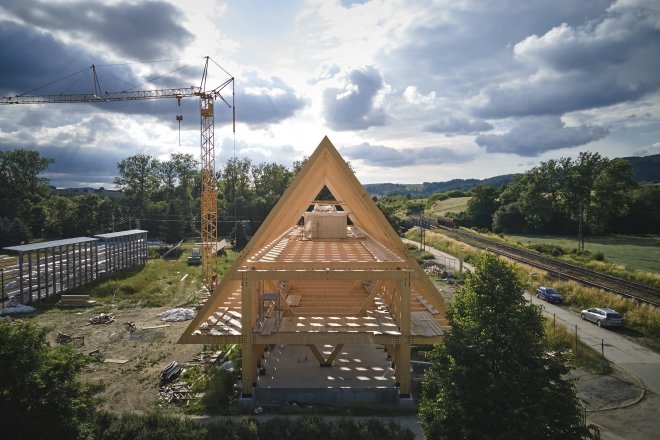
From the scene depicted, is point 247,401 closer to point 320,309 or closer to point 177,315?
point 320,309

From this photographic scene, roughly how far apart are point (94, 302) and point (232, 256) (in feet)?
81.8

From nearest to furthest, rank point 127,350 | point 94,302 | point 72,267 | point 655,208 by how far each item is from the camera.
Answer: point 127,350 → point 94,302 → point 72,267 → point 655,208

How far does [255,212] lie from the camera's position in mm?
75562

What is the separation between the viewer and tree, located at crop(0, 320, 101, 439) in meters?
8.80

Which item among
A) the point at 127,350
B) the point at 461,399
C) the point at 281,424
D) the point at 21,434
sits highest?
the point at 461,399

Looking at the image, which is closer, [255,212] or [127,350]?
[127,350]

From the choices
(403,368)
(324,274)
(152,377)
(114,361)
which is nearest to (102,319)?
(114,361)

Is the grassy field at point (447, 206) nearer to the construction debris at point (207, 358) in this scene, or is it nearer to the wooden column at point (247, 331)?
the construction debris at point (207, 358)

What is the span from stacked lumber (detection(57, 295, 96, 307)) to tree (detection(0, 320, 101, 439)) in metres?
23.5

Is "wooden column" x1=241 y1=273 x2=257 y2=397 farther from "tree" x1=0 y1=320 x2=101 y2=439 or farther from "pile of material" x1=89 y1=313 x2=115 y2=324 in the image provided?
"pile of material" x1=89 y1=313 x2=115 y2=324

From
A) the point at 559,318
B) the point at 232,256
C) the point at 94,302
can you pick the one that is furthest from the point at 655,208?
the point at 94,302

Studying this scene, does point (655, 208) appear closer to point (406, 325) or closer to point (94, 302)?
point (406, 325)

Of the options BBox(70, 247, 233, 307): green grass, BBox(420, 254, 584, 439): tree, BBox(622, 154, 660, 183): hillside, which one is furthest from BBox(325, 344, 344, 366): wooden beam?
BBox(622, 154, 660, 183): hillside

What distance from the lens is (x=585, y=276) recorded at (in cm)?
3441
